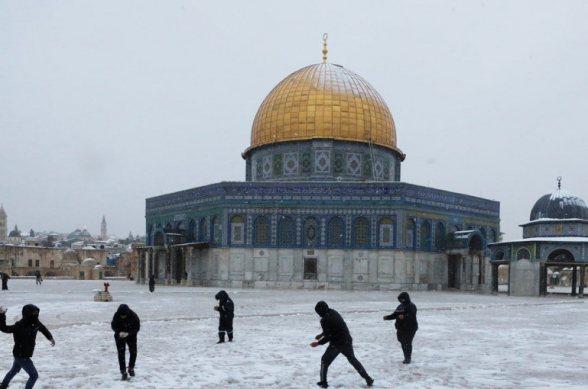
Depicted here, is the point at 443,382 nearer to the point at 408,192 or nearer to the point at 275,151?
the point at 408,192

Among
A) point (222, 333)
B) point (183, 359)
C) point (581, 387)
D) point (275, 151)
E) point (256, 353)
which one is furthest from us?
point (275, 151)

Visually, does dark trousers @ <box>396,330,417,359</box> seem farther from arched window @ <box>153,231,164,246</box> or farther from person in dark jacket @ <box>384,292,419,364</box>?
arched window @ <box>153,231,164,246</box>

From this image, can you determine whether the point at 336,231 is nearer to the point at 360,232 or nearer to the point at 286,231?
the point at 360,232

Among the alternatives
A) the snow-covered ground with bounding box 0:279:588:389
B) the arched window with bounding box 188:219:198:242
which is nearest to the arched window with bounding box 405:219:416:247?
the arched window with bounding box 188:219:198:242

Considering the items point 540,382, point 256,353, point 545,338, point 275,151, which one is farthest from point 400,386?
point 275,151

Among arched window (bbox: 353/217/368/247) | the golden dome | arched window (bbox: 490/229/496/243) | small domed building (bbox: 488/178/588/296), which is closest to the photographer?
small domed building (bbox: 488/178/588/296)

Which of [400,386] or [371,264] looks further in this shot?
[371,264]

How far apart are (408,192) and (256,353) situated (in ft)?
98.7

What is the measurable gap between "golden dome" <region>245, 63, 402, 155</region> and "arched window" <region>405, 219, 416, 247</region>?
26.7 feet

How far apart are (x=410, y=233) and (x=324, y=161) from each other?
330 inches

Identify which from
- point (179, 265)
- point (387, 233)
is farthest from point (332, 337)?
point (179, 265)

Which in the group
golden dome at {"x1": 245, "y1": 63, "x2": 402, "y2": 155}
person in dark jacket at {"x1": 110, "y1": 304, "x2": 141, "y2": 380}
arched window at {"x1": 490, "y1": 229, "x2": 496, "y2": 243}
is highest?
golden dome at {"x1": 245, "y1": 63, "x2": 402, "y2": 155}

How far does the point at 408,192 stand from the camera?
40500 mm

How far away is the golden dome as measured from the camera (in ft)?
150
